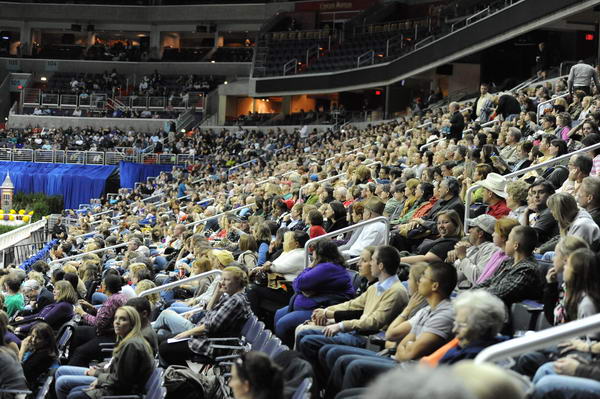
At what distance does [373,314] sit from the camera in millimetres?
6508

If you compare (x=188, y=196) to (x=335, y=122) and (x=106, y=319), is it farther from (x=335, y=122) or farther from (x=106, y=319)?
(x=106, y=319)

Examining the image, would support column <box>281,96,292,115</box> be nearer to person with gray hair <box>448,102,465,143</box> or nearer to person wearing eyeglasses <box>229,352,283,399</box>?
person with gray hair <box>448,102,465,143</box>

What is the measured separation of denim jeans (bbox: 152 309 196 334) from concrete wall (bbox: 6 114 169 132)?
34.0 metres

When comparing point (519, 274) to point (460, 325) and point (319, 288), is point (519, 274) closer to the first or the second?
point (460, 325)

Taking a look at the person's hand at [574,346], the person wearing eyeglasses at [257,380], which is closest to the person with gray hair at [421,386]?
the person wearing eyeglasses at [257,380]

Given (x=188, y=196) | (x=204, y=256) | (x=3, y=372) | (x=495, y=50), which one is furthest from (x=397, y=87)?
(x=3, y=372)

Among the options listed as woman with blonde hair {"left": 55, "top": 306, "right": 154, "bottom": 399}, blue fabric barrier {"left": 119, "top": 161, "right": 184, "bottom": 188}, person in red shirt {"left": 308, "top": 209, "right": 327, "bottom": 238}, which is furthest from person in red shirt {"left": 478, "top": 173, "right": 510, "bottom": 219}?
blue fabric barrier {"left": 119, "top": 161, "right": 184, "bottom": 188}

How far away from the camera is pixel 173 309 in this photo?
9.03m

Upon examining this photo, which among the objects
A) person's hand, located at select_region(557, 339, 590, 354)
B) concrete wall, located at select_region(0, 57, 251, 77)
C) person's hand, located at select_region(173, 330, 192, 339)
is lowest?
person's hand, located at select_region(173, 330, 192, 339)

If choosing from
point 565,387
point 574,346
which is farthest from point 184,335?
point 565,387

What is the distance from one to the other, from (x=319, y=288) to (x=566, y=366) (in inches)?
129

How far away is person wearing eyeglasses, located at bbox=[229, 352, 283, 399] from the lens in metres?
4.22

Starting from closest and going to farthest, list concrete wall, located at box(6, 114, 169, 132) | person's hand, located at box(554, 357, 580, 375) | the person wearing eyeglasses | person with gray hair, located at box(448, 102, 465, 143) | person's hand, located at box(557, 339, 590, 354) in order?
the person wearing eyeglasses, person's hand, located at box(554, 357, 580, 375), person's hand, located at box(557, 339, 590, 354), person with gray hair, located at box(448, 102, 465, 143), concrete wall, located at box(6, 114, 169, 132)

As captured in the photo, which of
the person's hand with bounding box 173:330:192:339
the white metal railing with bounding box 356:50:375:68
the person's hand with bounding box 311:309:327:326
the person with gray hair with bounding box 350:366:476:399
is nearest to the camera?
the person with gray hair with bounding box 350:366:476:399
